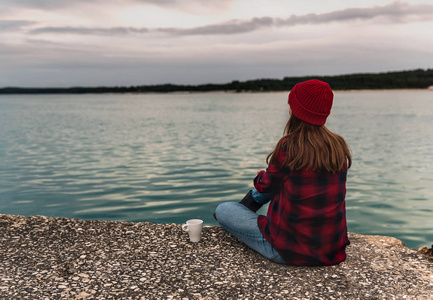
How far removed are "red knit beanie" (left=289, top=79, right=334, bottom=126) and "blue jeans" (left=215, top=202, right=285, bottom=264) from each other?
145 cm

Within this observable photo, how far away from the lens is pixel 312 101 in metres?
3.73

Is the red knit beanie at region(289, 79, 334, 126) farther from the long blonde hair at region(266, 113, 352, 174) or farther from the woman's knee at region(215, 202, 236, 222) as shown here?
the woman's knee at region(215, 202, 236, 222)

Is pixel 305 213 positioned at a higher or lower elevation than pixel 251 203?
higher

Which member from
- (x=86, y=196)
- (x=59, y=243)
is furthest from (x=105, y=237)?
(x=86, y=196)

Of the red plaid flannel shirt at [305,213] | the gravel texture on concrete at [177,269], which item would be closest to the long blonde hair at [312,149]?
the red plaid flannel shirt at [305,213]

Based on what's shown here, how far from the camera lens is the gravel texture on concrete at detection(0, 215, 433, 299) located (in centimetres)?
391

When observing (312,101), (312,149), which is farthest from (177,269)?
(312,101)

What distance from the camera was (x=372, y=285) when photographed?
4078 millimetres

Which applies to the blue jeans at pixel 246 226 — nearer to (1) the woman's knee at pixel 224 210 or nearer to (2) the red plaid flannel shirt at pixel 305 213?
(1) the woman's knee at pixel 224 210

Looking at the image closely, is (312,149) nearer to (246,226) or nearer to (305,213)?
(305,213)

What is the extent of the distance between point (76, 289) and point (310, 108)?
2930 mm

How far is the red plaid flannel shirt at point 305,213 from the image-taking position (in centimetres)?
387

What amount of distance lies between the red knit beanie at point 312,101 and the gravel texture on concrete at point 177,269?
171 cm

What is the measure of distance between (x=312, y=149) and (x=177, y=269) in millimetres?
2026
